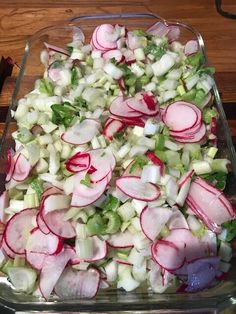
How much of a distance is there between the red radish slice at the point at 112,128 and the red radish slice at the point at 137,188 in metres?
0.14

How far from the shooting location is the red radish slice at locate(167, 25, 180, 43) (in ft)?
4.19

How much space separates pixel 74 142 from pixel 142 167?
162 mm

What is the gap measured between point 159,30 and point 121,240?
683 mm

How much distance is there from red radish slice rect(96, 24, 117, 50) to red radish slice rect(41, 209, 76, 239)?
1.82 ft

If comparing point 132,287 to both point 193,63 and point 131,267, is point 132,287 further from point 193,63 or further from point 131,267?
point 193,63

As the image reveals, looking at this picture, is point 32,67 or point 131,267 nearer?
point 131,267

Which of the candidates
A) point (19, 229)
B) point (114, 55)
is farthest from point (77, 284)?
point (114, 55)

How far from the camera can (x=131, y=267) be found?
819 mm

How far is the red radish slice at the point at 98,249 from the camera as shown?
80 centimetres

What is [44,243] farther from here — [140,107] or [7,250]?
[140,107]

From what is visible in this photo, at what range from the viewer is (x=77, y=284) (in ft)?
2.50

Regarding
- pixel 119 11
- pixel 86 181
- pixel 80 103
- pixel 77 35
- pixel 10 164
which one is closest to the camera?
pixel 86 181

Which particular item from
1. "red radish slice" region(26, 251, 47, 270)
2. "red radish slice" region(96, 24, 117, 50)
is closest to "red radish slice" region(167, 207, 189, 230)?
"red radish slice" region(26, 251, 47, 270)

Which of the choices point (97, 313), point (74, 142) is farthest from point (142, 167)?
point (97, 313)
